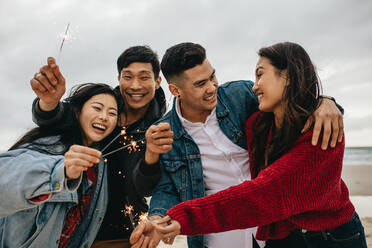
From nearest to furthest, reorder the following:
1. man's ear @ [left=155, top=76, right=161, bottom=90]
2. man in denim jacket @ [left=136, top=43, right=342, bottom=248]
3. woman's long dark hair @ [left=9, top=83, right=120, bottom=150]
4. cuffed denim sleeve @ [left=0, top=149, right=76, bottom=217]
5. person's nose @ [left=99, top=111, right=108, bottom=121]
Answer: cuffed denim sleeve @ [left=0, top=149, right=76, bottom=217], woman's long dark hair @ [left=9, top=83, right=120, bottom=150], person's nose @ [left=99, top=111, right=108, bottom=121], man in denim jacket @ [left=136, top=43, right=342, bottom=248], man's ear @ [left=155, top=76, right=161, bottom=90]

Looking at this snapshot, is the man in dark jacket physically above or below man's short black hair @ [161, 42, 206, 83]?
below

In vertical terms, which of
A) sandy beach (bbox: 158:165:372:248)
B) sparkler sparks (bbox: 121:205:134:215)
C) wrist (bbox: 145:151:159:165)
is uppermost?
wrist (bbox: 145:151:159:165)

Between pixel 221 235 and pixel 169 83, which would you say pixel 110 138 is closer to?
pixel 169 83

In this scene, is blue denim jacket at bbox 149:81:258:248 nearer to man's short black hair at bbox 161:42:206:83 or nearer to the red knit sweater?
man's short black hair at bbox 161:42:206:83

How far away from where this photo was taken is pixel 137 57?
3555mm

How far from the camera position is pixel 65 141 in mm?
2576

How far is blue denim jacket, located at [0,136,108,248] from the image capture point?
1684mm

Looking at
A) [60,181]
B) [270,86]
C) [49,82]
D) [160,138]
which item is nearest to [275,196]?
[270,86]

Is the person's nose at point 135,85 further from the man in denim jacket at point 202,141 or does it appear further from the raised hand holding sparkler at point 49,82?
the raised hand holding sparkler at point 49,82

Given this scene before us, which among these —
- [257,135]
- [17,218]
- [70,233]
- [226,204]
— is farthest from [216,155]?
[17,218]

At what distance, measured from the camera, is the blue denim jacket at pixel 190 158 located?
2.78 meters

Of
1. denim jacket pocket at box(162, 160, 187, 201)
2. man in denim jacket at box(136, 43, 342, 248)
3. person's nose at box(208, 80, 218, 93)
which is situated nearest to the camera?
man in denim jacket at box(136, 43, 342, 248)

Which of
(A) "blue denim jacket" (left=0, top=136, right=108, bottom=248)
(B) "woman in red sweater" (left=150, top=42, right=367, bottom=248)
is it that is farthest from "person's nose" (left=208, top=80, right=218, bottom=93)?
(A) "blue denim jacket" (left=0, top=136, right=108, bottom=248)

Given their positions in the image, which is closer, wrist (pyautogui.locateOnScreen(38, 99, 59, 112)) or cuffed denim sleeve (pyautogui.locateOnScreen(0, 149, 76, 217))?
cuffed denim sleeve (pyautogui.locateOnScreen(0, 149, 76, 217))
